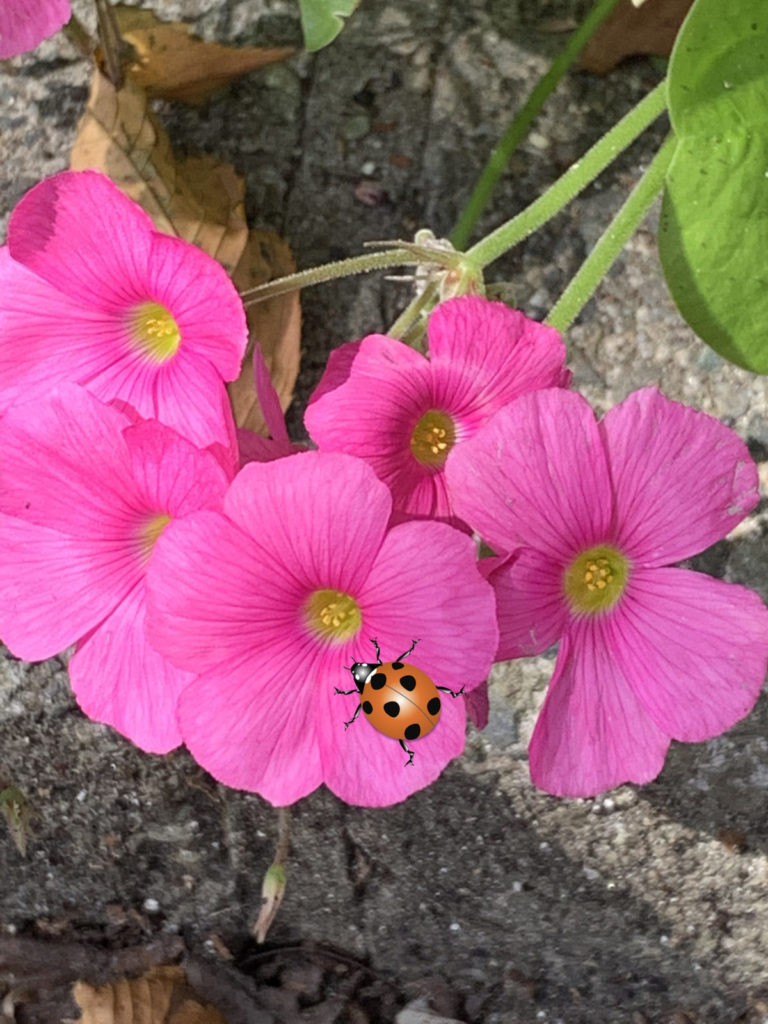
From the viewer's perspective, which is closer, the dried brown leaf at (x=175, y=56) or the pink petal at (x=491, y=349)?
the pink petal at (x=491, y=349)

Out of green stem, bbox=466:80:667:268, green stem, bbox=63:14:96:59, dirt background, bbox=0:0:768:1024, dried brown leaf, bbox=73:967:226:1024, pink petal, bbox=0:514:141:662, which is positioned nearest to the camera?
pink petal, bbox=0:514:141:662

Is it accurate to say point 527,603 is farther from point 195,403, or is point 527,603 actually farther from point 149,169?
point 149,169

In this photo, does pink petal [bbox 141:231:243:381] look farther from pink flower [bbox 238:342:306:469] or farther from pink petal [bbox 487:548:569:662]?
pink petal [bbox 487:548:569:662]

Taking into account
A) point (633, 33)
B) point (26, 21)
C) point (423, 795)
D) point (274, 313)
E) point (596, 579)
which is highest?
point (633, 33)

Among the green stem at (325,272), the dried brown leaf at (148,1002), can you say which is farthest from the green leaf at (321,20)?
the dried brown leaf at (148,1002)

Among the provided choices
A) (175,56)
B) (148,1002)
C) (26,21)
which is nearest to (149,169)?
(175,56)

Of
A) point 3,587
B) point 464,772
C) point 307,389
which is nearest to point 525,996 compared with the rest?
point 464,772

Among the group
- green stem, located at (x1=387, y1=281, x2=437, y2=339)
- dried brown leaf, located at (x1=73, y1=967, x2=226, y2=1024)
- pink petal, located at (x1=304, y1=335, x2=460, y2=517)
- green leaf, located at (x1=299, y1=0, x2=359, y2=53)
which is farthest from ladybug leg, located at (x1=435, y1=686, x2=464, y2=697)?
dried brown leaf, located at (x1=73, y1=967, x2=226, y2=1024)

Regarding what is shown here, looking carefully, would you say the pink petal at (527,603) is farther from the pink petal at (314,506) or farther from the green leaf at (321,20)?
the green leaf at (321,20)
